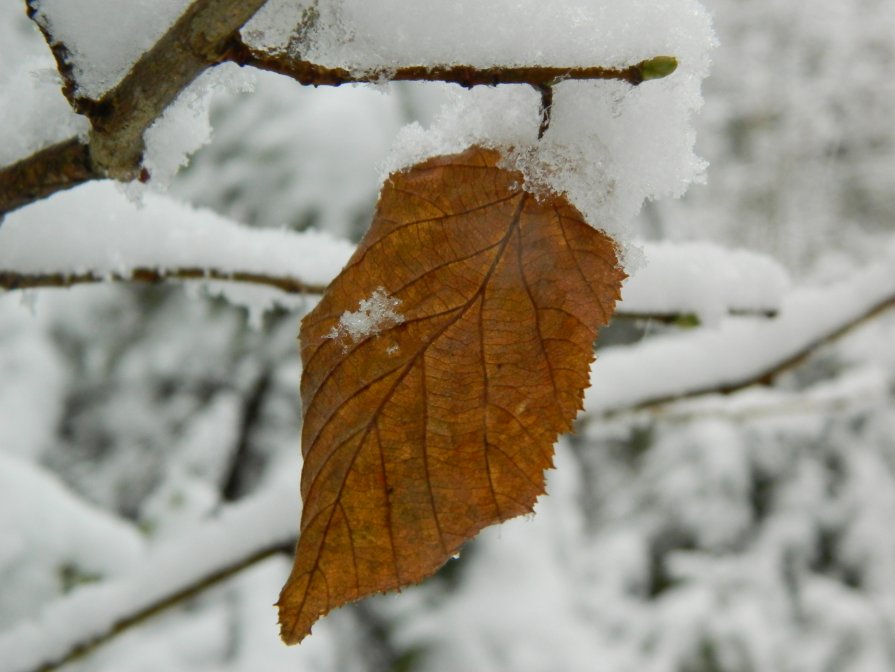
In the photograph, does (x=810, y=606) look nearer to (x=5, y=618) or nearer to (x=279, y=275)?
(x=5, y=618)

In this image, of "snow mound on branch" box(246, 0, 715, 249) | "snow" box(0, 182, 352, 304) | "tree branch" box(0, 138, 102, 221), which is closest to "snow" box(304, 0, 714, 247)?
"snow mound on branch" box(246, 0, 715, 249)

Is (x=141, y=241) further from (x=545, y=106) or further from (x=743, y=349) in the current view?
(x=743, y=349)

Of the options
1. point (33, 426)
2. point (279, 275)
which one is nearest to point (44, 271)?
point (279, 275)

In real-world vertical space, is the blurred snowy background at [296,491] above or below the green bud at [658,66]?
above

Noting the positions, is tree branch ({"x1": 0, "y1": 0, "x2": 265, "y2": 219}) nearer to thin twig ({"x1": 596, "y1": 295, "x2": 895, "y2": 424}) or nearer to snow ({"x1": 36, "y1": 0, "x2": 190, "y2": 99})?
snow ({"x1": 36, "y1": 0, "x2": 190, "y2": 99})

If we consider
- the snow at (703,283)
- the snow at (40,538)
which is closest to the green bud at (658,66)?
the snow at (703,283)

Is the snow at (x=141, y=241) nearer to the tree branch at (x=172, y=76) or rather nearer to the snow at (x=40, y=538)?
the tree branch at (x=172, y=76)
